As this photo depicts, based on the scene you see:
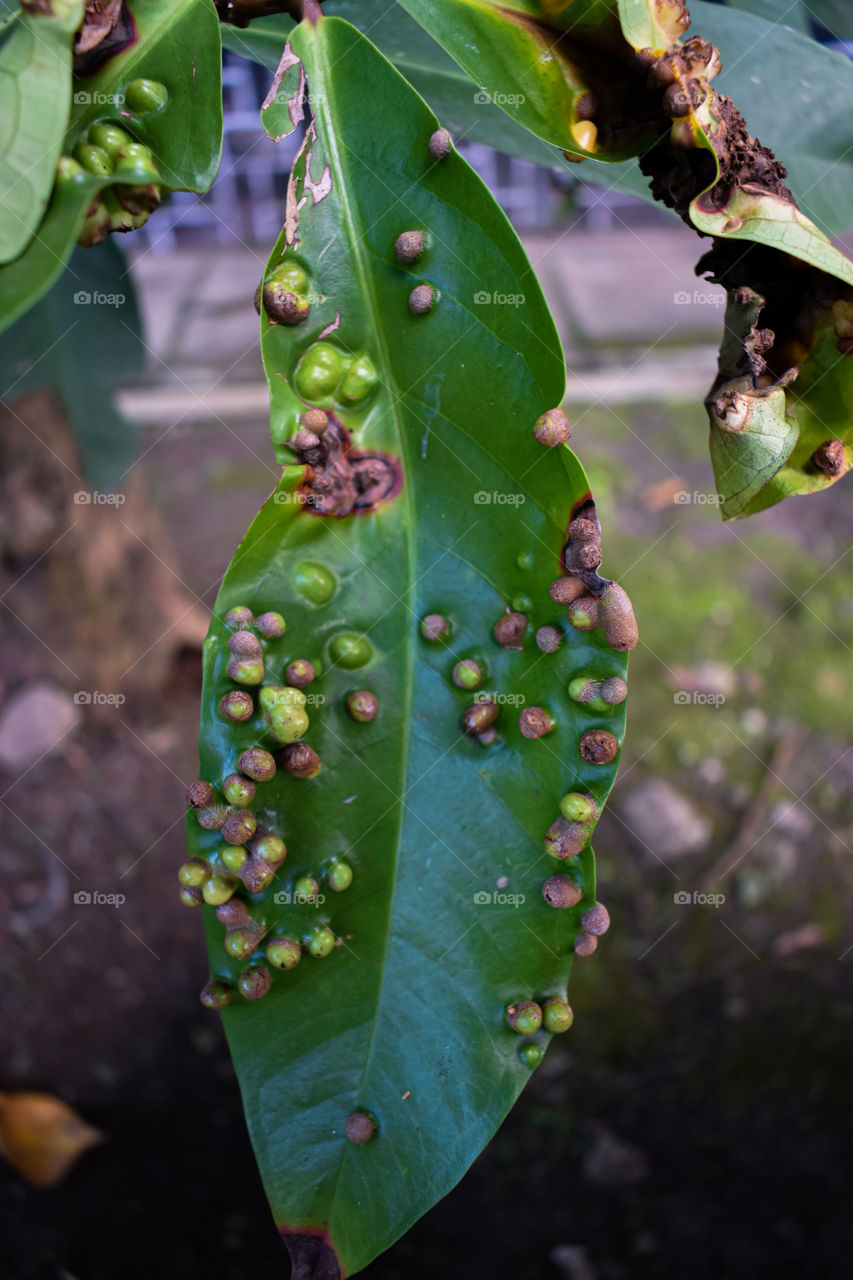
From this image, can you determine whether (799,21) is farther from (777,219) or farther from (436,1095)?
(436,1095)

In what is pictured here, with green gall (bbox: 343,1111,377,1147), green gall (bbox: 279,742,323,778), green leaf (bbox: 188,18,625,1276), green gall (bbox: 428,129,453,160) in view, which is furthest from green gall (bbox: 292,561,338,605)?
green gall (bbox: 343,1111,377,1147)

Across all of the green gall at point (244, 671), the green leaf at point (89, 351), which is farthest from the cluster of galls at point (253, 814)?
the green leaf at point (89, 351)

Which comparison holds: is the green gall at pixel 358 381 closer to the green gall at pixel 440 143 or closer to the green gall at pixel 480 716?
the green gall at pixel 440 143

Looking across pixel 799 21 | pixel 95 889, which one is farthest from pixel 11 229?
pixel 95 889

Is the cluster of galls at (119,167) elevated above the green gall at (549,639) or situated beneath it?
elevated above

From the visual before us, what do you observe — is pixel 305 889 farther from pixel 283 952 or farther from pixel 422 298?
pixel 422 298

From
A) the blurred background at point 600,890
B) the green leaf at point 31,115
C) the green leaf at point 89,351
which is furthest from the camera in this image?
the blurred background at point 600,890
